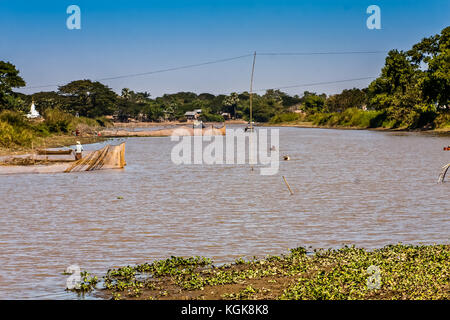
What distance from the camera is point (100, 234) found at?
683 inches

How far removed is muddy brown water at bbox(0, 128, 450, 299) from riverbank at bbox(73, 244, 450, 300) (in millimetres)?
1081

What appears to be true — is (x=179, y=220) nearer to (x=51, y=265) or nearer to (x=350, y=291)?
(x=51, y=265)

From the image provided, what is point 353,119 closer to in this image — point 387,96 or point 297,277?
point 387,96

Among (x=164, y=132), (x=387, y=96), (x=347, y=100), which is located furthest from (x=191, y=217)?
(x=347, y=100)

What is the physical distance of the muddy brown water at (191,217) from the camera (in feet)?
46.8

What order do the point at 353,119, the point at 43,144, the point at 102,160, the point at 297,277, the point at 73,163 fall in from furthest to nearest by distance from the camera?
the point at 353,119 < the point at 43,144 < the point at 102,160 < the point at 73,163 < the point at 297,277

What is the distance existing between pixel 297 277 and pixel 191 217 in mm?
10096

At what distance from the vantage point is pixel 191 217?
20.6 m

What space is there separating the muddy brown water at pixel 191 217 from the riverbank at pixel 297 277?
108 cm

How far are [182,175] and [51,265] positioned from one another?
26.2 metres

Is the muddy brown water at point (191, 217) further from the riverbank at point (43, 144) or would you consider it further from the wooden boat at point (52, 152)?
the riverbank at point (43, 144)

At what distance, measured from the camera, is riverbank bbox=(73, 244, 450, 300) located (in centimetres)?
945
